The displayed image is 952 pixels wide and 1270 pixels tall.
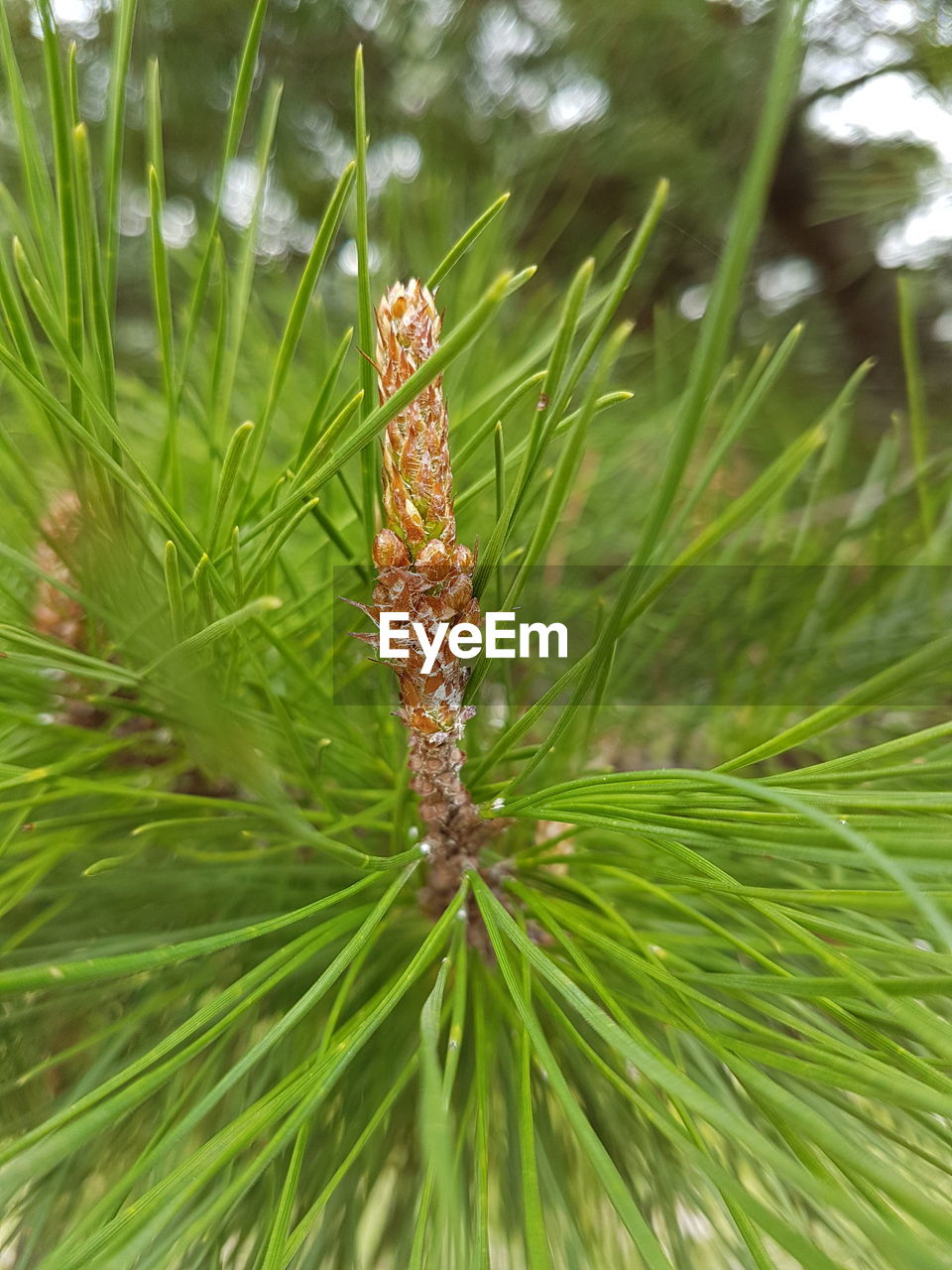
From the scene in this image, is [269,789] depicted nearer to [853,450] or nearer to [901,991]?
[901,991]

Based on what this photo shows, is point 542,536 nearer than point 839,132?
Yes

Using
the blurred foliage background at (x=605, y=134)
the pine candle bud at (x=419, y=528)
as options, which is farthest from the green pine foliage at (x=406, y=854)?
the blurred foliage background at (x=605, y=134)

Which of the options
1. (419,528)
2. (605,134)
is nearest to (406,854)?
(419,528)

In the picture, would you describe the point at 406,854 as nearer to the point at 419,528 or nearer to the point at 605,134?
the point at 419,528

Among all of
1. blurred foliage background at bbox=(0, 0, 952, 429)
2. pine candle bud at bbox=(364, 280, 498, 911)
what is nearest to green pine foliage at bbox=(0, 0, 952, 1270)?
pine candle bud at bbox=(364, 280, 498, 911)

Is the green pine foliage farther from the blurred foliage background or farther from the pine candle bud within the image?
the blurred foliage background

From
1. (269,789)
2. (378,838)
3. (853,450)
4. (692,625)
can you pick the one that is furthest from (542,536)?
(853,450)
